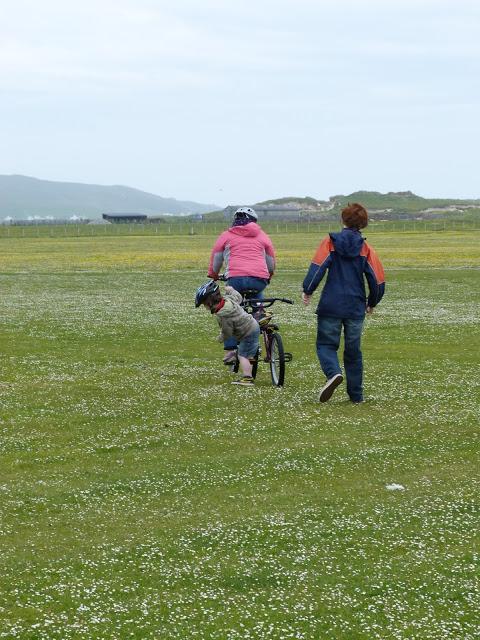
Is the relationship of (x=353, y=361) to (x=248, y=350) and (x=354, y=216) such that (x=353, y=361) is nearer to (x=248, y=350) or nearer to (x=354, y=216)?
(x=354, y=216)

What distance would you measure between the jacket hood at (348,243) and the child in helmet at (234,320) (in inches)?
81.1

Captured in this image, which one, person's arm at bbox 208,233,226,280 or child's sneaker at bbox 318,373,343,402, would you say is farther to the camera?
person's arm at bbox 208,233,226,280

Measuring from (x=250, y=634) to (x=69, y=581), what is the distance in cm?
138

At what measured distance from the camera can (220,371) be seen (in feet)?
52.0

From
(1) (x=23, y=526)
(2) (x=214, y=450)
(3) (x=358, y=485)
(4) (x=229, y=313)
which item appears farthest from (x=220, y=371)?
(1) (x=23, y=526)

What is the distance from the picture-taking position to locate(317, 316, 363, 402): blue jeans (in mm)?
12836

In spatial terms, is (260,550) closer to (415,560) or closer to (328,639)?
(415,560)

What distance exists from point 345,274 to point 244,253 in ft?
8.38

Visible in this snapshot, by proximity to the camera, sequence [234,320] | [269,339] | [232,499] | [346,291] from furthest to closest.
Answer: [269,339] → [234,320] → [346,291] → [232,499]

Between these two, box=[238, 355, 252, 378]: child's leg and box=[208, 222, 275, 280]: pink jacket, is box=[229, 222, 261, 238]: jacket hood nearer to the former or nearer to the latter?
box=[208, 222, 275, 280]: pink jacket

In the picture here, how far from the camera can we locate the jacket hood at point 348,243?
1259cm

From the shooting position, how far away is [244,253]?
15.0 metres

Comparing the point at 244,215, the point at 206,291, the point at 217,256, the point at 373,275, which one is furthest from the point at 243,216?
the point at 373,275

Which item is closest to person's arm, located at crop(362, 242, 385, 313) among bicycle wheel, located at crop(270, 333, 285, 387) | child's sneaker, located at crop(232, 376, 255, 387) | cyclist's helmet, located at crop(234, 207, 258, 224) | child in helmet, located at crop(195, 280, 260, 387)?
bicycle wheel, located at crop(270, 333, 285, 387)
